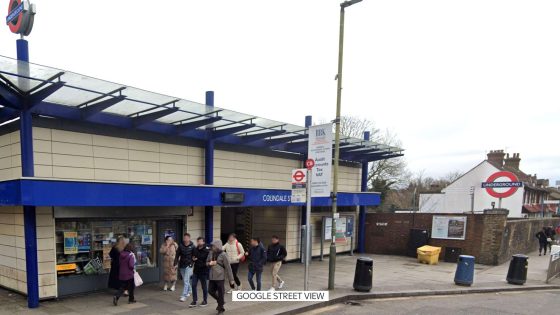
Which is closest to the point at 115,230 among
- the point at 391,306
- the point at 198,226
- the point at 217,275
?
the point at 198,226

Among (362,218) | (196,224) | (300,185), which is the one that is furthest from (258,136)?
(362,218)

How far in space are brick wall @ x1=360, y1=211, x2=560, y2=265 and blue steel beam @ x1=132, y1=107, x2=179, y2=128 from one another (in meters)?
12.8

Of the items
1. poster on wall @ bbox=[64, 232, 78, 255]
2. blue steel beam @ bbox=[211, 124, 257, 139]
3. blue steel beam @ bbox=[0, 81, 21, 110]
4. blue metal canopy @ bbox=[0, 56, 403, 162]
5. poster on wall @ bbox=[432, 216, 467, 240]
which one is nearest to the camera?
blue metal canopy @ bbox=[0, 56, 403, 162]

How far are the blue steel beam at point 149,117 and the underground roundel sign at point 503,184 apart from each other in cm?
1361

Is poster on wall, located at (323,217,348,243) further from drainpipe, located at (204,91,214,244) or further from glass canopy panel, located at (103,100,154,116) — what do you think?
glass canopy panel, located at (103,100,154,116)

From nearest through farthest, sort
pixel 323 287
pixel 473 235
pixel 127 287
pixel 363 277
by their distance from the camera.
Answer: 1. pixel 127 287
2. pixel 363 277
3. pixel 323 287
4. pixel 473 235

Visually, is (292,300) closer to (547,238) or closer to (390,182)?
(547,238)

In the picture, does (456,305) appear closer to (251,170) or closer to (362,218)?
(251,170)

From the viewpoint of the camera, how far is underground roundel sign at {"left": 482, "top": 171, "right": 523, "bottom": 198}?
49.9 ft

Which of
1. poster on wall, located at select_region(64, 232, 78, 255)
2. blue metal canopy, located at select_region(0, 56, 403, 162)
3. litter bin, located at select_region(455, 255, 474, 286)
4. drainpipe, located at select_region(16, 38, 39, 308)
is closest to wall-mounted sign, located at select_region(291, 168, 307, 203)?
blue metal canopy, located at select_region(0, 56, 403, 162)

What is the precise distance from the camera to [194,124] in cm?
1045

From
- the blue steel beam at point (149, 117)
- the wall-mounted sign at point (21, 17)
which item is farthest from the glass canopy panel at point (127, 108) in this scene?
the wall-mounted sign at point (21, 17)

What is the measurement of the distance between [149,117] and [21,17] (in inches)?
136

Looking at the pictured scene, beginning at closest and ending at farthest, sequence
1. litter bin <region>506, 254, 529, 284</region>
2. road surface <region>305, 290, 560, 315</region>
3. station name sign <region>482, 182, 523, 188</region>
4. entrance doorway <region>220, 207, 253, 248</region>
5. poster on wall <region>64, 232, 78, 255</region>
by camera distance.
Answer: road surface <region>305, 290, 560, 315</region>, poster on wall <region>64, 232, 78, 255</region>, litter bin <region>506, 254, 529, 284</region>, station name sign <region>482, 182, 523, 188</region>, entrance doorway <region>220, 207, 253, 248</region>
